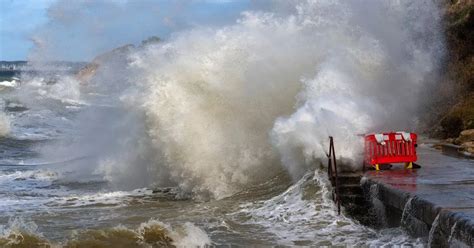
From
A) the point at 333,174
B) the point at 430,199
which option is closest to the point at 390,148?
the point at 333,174

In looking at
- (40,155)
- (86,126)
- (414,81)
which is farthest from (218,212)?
(40,155)

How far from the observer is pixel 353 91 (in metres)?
12.4

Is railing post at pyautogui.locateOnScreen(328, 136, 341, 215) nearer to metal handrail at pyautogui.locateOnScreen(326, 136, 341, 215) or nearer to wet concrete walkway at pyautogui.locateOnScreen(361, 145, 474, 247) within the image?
metal handrail at pyautogui.locateOnScreen(326, 136, 341, 215)

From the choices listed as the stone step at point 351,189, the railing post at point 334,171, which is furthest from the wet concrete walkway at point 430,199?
the railing post at point 334,171

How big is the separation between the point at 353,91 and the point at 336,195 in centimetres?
390

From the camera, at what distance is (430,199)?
7125 mm

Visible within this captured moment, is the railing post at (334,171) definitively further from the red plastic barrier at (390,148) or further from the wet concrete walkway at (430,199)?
the red plastic barrier at (390,148)

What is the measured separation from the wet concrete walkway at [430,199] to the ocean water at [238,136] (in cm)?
31

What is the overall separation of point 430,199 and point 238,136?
5919 mm

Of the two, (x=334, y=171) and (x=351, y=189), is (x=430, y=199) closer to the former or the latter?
(x=351, y=189)

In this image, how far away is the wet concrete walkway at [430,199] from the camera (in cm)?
622

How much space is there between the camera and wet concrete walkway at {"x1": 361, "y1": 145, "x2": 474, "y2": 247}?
622 cm

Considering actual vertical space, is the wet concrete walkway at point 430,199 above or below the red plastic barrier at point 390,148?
below

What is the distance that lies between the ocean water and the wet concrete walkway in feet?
1.03
